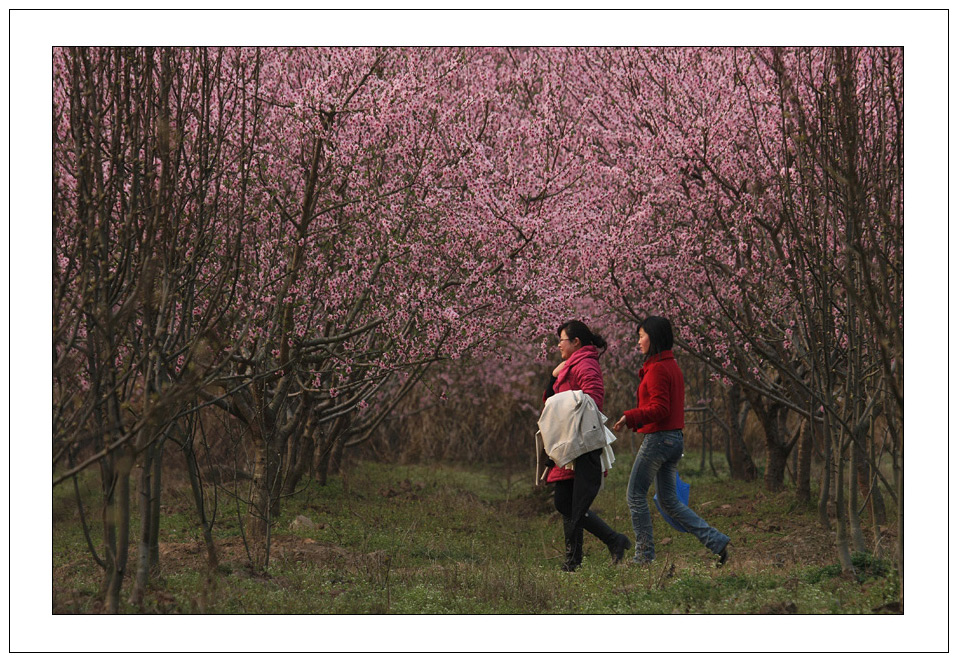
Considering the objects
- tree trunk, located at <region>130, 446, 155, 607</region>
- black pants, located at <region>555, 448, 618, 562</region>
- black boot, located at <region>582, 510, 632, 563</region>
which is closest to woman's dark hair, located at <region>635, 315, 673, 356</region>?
black pants, located at <region>555, 448, 618, 562</region>

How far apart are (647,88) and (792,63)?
1552 mm

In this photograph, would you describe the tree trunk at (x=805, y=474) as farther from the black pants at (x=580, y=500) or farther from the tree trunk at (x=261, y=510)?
the tree trunk at (x=261, y=510)

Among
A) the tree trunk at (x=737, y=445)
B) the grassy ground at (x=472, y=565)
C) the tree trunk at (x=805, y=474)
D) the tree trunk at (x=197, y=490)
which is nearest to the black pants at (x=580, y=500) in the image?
the grassy ground at (x=472, y=565)

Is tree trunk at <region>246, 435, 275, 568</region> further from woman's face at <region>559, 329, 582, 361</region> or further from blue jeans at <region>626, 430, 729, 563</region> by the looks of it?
blue jeans at <region>626, 430, 729, 563</region>

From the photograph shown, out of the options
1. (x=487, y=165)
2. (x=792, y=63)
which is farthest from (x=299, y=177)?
(x=792, y=63)

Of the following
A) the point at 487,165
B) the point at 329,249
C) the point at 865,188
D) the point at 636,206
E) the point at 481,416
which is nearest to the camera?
the point at 865,188

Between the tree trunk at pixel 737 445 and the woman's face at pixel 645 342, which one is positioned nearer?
the woman's face at pixel 645 342

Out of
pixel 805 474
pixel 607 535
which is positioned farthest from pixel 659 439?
pixel 805 474

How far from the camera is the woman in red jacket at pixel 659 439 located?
22.4ft

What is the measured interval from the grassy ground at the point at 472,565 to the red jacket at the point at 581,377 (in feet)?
2.35

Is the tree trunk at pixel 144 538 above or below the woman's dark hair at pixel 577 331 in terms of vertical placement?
below

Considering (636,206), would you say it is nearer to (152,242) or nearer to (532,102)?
(532,102)

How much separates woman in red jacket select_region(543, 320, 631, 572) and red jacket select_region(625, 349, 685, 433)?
0.36m

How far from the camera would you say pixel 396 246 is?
28.6 ft
